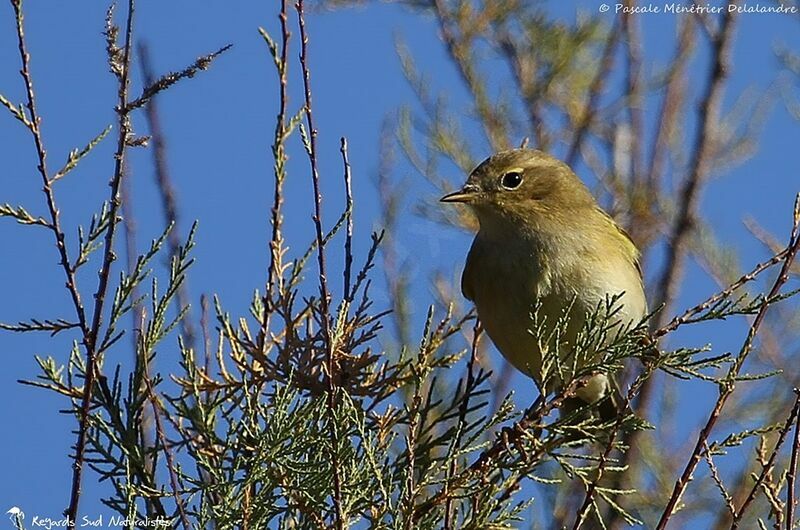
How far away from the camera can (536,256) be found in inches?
199

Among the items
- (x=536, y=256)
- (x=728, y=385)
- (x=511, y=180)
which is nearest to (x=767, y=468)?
(x=728, y=385)

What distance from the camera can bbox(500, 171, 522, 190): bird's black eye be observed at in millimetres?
5336

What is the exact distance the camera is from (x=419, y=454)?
390 centimetres

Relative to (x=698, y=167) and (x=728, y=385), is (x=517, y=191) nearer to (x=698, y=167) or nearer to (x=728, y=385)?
(x=698, y=167)

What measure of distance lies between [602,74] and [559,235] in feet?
4.98

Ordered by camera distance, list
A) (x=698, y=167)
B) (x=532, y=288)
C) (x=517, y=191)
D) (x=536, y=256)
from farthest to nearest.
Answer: (x=698, y=167)
(x=517, y=191)
(x=536, y=256)
(x=532, y=288)

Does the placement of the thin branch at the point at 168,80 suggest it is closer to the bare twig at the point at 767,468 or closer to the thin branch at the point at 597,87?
the bare twig at the point at 767,468

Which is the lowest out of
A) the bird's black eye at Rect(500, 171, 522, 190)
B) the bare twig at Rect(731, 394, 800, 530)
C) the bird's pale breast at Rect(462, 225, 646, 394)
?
the bare twig at Rect(731, 394, 800, 530)

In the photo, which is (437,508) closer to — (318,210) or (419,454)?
(419,454)

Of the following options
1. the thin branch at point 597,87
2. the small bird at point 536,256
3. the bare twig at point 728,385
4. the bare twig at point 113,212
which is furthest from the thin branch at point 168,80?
the thin branch at point 597,87

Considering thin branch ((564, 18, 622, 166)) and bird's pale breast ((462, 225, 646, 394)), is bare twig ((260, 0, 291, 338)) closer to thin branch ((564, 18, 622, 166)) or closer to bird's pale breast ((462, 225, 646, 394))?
bird's pale breast ((462, 225, 646, 394))

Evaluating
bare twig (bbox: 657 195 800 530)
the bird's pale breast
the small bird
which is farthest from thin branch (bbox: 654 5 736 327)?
bare twig (bbox: 657 195 800 530)

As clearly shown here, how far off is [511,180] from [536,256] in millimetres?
445

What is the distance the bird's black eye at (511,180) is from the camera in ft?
17.5
